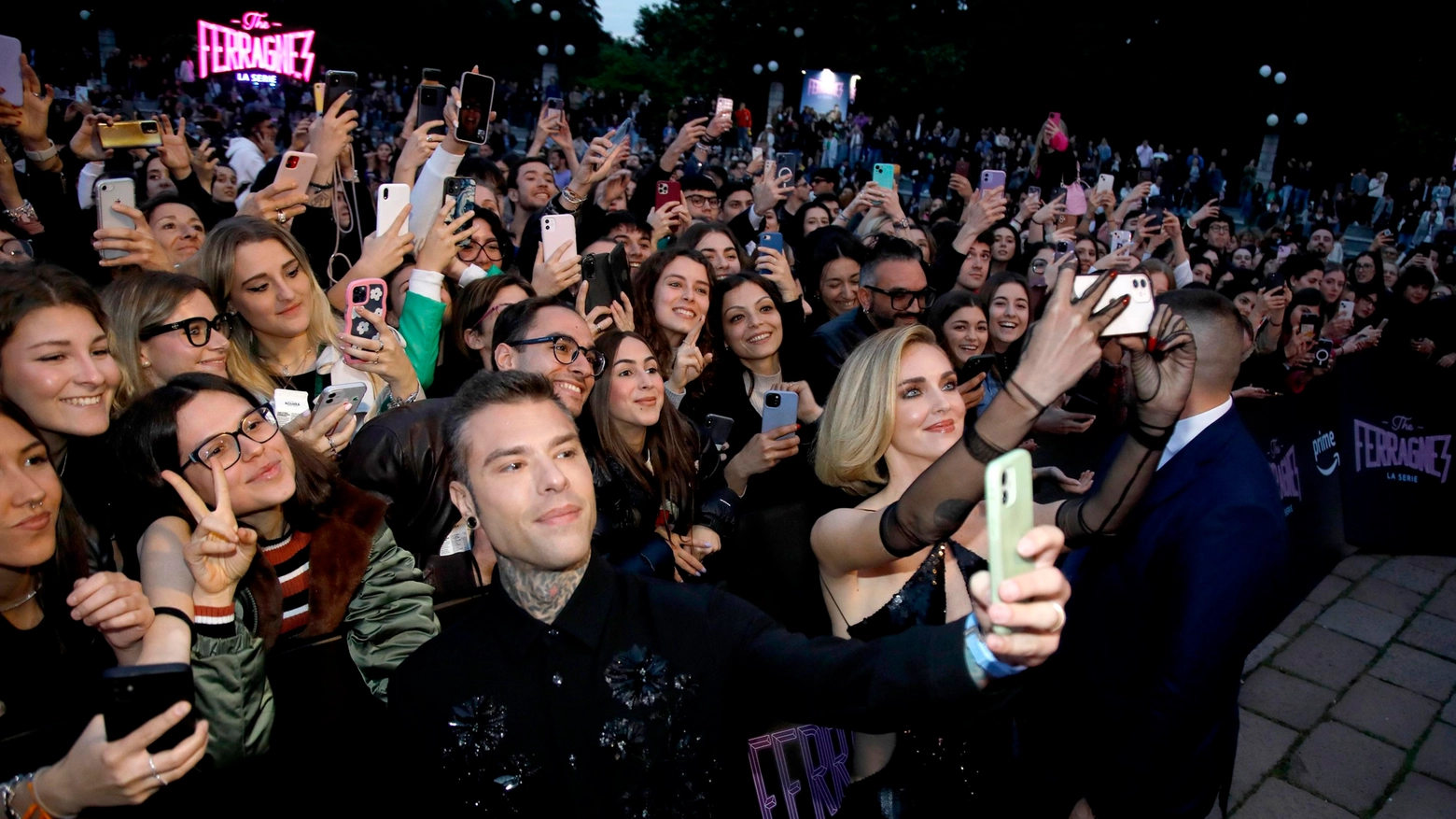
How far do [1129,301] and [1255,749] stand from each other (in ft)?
10.8

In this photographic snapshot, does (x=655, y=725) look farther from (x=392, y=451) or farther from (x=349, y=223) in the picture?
(x=349, y=223)

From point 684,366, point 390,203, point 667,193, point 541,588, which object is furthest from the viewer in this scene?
point 667,193

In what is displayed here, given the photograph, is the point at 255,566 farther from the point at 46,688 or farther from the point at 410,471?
the point at 410,471

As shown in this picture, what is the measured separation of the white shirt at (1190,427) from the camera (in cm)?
266

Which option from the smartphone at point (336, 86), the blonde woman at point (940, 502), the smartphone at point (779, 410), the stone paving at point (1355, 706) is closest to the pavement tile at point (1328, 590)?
the stone paving at point (1355, 706)

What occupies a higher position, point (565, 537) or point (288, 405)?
point (565, 537)

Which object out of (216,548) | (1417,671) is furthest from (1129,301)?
(1417,671)

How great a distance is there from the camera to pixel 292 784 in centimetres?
222

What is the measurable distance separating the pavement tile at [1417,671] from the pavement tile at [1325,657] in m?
0.09

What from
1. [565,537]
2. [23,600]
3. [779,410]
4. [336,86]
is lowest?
[23,600]

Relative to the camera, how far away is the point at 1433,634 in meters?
5.34

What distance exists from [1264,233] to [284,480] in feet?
52.4

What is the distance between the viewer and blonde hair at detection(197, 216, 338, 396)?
133 inches

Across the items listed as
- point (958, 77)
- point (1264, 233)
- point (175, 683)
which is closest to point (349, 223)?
point (175, 683)
